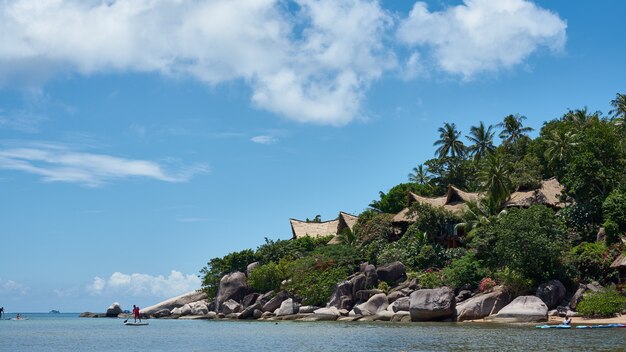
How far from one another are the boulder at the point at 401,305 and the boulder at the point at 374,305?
5.03ft

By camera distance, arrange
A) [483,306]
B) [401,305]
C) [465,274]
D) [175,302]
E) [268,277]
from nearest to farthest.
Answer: [483,306]
[401,305]
[465,274]
[268,277]
[175,302]

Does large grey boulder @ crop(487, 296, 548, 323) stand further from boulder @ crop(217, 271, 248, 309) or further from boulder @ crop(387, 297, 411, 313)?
boulder @ crop(217, 271, 248, 309)

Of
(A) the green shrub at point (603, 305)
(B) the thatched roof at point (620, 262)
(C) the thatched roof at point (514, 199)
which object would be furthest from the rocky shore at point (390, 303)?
(C) the thatched roof at point (514, 199)

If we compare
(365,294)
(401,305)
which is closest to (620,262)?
(401,305)

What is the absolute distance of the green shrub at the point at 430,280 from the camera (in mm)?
43844

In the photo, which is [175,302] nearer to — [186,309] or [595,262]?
[186,309]

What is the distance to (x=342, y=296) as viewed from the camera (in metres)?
47.9

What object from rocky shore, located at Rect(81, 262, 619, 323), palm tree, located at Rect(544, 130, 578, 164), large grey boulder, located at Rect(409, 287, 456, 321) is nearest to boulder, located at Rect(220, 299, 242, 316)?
rocky shore, located at Rect(81, 262, 619, 323)

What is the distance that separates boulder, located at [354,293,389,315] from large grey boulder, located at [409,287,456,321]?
5.23m

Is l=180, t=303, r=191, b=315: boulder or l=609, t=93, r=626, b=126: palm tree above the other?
l=609, t=93, r=626, b=126: palm tree

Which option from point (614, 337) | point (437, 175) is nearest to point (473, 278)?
point (614, 337)

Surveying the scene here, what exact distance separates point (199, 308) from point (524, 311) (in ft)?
115

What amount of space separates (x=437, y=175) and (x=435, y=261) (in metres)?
26.9

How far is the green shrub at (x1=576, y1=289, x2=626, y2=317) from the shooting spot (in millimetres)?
34062
